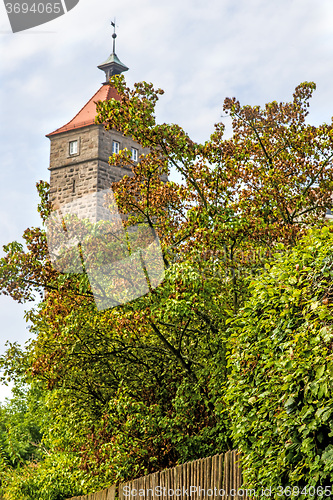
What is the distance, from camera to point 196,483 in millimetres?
7602

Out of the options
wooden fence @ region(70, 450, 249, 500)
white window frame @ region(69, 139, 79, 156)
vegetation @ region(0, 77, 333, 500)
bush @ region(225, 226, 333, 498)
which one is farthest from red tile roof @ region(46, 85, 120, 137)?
bush @ region(225, 226, 333, 498)

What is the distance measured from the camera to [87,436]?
11.9m

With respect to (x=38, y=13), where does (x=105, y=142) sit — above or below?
above

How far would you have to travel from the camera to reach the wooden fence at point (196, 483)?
6.74 metres

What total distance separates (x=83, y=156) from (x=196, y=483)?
42.0 metres

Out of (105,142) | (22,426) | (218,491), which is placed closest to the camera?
(218,491)

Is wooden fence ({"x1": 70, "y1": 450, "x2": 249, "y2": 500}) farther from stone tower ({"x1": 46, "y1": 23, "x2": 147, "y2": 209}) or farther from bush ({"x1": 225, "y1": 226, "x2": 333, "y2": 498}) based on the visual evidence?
stone tower ({"x1": 46, "y1": 23, "x2": 147, "y2": 209})

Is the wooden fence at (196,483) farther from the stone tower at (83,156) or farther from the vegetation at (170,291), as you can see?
the stone tower at (83,156)

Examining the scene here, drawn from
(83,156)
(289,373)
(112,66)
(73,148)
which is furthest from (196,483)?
(112,66)

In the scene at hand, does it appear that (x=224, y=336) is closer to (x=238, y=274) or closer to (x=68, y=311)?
(x=238, y=274)

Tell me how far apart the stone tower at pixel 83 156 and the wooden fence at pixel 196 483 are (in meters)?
38.0

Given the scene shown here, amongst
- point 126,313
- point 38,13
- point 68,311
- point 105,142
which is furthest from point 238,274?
point 105,142

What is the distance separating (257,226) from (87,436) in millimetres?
5146

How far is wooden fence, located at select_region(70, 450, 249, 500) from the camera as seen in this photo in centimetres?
674
